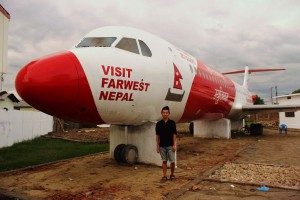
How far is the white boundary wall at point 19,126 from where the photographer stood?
14.0 m

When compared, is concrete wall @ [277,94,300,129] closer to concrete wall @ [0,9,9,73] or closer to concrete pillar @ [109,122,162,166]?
concrete wall @ [0,9,9,73]

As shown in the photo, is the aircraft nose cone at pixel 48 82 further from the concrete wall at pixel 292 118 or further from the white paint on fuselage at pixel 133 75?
the concrete wall at pixel 292 118

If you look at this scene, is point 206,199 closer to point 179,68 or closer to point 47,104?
point 47,104

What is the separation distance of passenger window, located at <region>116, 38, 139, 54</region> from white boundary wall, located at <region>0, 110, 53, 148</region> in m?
8.93

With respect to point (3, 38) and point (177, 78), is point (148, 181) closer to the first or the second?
point (177, 78)

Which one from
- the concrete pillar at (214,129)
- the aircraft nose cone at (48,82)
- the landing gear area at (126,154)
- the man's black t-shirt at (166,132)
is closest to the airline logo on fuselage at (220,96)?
the concrete pillar at (214,129)

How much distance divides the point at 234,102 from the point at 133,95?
12.6 meters

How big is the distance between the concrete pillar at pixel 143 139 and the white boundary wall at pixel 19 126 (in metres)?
7.23

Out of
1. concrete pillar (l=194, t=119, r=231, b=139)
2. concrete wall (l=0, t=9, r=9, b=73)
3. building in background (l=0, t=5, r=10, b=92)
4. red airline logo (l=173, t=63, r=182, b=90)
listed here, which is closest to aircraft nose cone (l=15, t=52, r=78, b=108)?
red airline logo (l=173, t=63, r=182, b=90)

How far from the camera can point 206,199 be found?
211 inches

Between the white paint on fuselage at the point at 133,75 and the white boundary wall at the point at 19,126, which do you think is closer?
the white paint on fuselage at the point at 133,75

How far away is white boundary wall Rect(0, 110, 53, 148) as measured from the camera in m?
14.0

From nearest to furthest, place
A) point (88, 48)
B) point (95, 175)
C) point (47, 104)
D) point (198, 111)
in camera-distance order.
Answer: point (47, 104)
point (88, 48)
point (95, 175)
point (198, 111)

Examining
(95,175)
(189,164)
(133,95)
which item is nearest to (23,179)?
(95,175)
